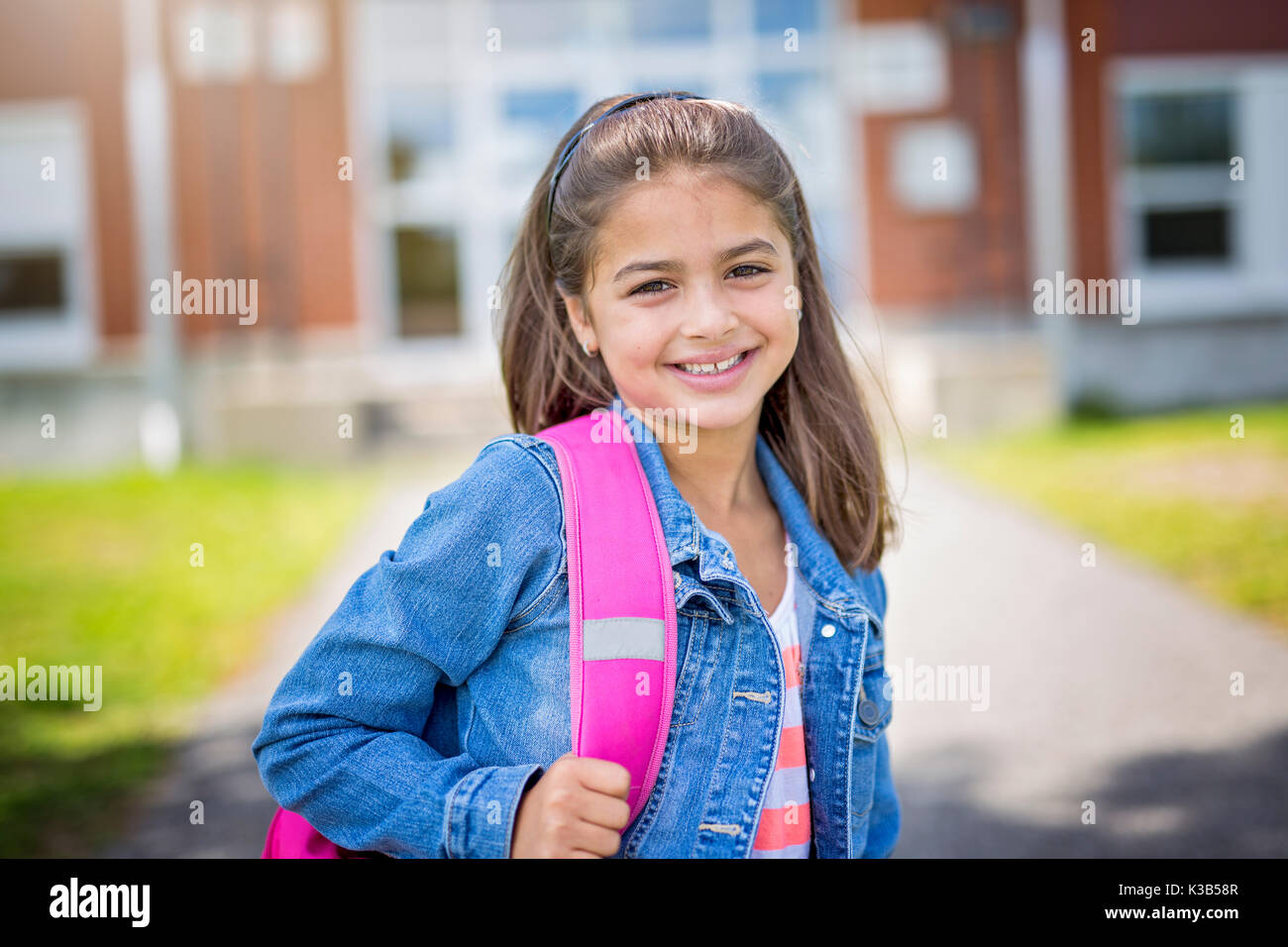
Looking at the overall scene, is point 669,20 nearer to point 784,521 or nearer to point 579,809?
point 784,521

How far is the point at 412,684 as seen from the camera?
1.41 meters

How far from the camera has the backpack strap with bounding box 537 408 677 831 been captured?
4.49 ft

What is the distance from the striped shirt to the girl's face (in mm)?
352

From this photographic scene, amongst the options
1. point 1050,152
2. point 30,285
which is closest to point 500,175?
point 30,285

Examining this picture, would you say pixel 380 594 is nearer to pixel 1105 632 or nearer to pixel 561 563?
pixel 561 563

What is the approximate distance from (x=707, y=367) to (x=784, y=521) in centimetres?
33

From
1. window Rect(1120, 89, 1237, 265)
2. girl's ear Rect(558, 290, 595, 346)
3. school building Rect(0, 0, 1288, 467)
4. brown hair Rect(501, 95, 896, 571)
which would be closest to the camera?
brown hair Rect(501, 95, 896, 571)

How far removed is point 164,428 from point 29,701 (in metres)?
6.25

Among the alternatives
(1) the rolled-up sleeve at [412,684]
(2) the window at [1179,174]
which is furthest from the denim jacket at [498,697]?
(2) the window at [1179,174]

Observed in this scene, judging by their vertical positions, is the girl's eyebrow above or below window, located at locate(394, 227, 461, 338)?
below

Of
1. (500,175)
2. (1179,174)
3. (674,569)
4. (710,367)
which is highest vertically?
(500,175)

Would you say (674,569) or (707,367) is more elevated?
(707,367)

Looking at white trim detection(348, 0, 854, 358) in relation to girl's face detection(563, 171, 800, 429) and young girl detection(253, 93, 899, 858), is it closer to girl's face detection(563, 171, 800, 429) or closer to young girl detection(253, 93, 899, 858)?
young girl detection(253, 93, 899, 858)

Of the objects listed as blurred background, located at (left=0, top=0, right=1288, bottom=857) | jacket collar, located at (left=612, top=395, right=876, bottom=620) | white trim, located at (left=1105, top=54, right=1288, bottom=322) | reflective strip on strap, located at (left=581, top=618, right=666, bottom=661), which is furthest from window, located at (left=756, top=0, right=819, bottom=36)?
reflective strip on strap, located at (left=581, top=618, right=666, bottom=661)
